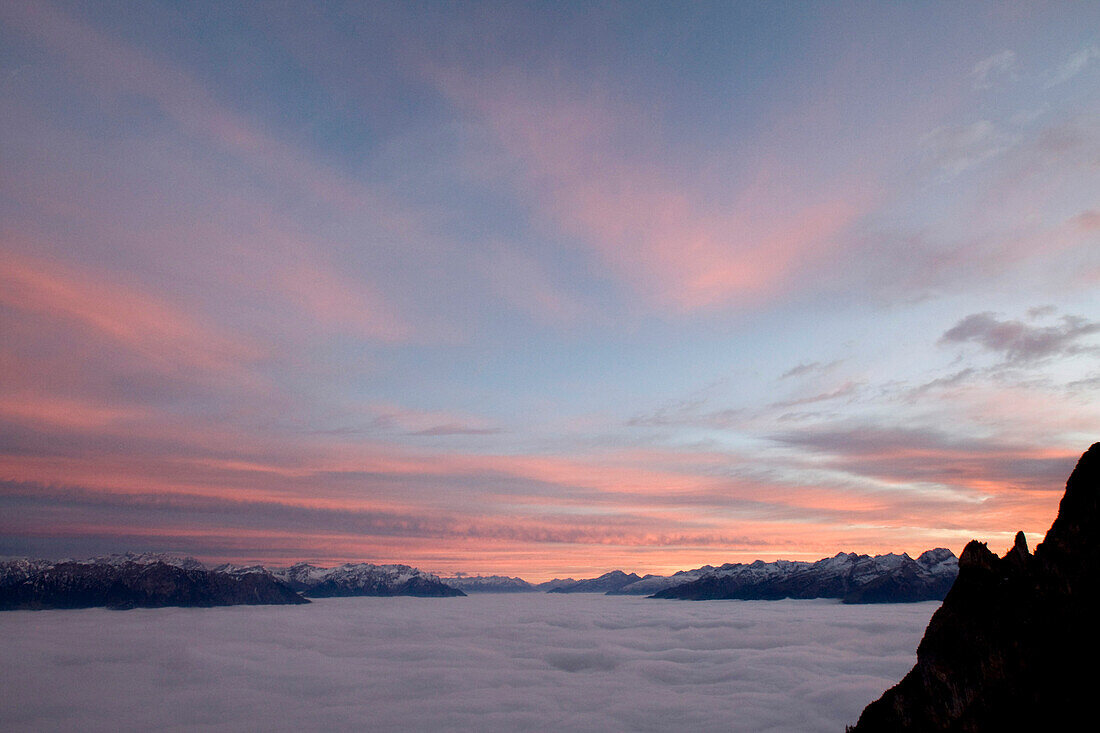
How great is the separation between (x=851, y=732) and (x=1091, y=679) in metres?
33.7

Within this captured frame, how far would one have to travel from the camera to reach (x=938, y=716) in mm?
71812

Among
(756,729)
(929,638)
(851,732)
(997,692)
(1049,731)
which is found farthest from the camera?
(756,729)

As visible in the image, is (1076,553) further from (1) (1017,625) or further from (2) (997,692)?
(2) (997,692)

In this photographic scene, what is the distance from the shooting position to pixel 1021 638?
2682 inches

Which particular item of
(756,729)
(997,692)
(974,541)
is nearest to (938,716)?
(997,692)

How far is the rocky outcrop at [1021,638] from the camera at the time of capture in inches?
2522

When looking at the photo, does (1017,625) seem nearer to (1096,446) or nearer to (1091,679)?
(1091,679)

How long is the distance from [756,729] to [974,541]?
162826 mm

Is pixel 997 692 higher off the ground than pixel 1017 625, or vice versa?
pixel 1017 625

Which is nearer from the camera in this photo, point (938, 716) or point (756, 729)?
point (938, 716)

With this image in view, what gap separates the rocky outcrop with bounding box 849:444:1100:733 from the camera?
64062 millimetres

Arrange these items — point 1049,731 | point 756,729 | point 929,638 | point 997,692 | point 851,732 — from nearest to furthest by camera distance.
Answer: point 1049,731 < point 997,692 < point 929,638 < point 851,732 < point 756,729

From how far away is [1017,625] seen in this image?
225 ft

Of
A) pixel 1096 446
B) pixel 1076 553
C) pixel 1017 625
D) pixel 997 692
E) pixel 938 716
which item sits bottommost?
pixel 938 716
